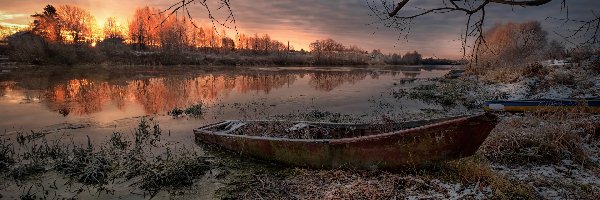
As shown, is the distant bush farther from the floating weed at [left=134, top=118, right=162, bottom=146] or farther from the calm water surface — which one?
the floating weed at [left=134, top=118, right=162, bottom=146]

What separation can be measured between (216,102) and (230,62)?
45.1 m

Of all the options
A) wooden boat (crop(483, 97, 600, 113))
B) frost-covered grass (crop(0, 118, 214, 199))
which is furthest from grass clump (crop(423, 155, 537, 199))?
frost-covered grass (crop(0, 118, 214, 199))

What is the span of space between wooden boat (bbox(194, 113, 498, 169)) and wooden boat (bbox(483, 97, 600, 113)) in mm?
5307

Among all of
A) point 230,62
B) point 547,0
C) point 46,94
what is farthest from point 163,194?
point 230,62

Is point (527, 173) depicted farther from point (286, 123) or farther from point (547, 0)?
point (286, 123)

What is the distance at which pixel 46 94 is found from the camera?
19.7m

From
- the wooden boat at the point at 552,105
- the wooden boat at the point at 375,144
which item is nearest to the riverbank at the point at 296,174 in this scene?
the wooden boat at the point at 375,144

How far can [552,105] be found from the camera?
12.5m

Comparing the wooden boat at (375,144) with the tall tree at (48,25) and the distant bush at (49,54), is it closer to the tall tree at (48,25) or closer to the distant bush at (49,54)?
the distant bush at (49,54)

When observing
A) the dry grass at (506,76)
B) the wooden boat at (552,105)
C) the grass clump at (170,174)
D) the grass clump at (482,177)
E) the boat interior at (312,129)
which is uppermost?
the dry grass at (506,76)

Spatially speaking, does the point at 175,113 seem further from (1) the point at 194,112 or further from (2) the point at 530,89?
(2) the point at 530,89

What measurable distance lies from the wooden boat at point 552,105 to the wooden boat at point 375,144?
5.31 m

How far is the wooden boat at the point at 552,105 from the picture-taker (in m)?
11.7

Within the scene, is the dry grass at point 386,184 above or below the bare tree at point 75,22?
below
